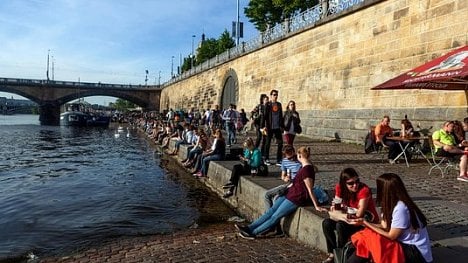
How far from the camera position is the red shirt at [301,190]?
609 centimetres

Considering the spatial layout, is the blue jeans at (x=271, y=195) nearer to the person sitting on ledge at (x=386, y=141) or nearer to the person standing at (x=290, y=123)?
the person standing at (x=290, y=123)

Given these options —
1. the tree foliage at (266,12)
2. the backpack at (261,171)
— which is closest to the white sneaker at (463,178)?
the backpack at (261,171)

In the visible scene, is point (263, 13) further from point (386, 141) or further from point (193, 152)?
point (386, 141)

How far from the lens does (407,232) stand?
12.4 feet

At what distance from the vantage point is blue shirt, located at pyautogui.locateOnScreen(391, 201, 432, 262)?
3715 millimetres

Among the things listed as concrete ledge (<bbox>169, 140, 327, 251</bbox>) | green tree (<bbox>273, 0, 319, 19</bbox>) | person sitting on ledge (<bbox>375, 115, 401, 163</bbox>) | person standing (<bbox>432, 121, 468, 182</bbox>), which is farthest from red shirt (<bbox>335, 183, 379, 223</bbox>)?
green tree (<bbox>273, 0, 319, 19</bbox>)

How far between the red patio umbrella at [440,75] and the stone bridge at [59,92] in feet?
224

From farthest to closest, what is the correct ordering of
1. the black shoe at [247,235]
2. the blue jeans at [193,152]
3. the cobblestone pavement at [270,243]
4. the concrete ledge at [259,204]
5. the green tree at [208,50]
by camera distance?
the green tree at [208,50] < the blue jeans at [193,152] < the black shoe at [247,235] < the concrete ledge at [259,204] < the cobblestone pavement at [270,243]

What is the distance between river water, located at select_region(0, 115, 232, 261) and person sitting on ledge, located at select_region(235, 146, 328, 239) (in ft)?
6.59

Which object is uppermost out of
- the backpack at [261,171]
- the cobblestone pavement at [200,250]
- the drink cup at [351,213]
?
the drink cup at [351,213]

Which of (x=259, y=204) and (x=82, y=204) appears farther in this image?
(x=82, y=204)

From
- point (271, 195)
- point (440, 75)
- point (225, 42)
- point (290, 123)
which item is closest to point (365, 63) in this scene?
point (290, 123)

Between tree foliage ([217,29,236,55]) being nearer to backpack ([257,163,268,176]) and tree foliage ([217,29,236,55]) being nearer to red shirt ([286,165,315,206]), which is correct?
backpack ([257,163,268,176])

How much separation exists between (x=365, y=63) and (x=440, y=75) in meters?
7.89
